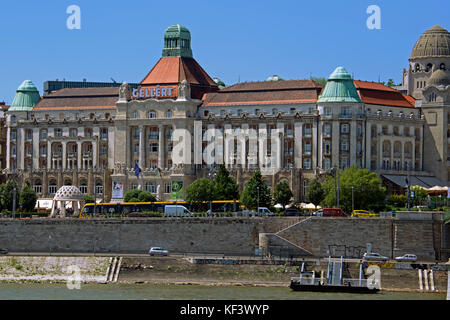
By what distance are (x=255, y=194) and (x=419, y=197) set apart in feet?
82.1

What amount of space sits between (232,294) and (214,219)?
33.7 meters

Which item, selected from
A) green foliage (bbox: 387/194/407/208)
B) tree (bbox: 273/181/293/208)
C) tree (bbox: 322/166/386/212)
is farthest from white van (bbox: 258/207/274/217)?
green foliage (bbox: 387/194/407/208)

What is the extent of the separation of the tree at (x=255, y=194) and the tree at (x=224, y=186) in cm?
295

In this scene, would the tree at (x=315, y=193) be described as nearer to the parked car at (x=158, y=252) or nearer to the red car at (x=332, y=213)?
the red car at (x=332, y=213)

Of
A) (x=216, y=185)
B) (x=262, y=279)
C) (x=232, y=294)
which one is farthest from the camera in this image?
(x=216, y=185)

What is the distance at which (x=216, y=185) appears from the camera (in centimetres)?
19362

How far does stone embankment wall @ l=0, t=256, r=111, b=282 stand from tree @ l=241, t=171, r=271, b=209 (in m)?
42.9

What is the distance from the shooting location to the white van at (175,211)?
175500mm

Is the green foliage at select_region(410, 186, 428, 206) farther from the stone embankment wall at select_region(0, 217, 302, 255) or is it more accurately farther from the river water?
the river water

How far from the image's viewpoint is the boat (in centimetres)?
13162

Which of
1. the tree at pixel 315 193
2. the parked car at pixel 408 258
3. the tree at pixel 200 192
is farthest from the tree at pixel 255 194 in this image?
the parked car at pixel 408 258

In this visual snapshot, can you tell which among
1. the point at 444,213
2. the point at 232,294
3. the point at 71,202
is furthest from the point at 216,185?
the point at 232,294

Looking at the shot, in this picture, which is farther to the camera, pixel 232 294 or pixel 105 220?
pixel 105 220
